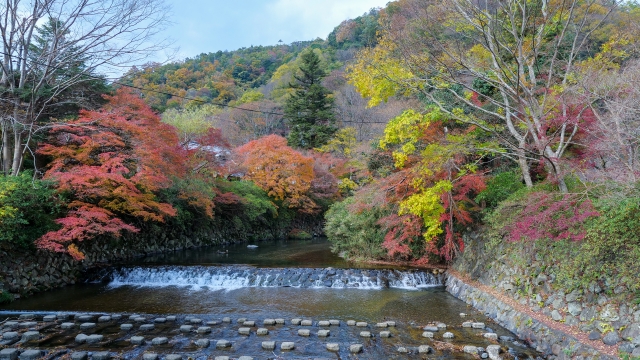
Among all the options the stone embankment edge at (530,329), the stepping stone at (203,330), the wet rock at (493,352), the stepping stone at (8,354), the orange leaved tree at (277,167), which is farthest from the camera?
the orange leaved tree at (277,167)

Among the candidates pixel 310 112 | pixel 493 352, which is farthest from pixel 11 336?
pixel 310 112

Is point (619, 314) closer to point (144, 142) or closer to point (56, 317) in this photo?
point (56, 317)

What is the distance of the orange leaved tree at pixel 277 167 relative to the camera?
21344mm

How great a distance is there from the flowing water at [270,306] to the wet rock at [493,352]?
290 millimetres

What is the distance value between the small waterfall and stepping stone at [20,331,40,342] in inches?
178

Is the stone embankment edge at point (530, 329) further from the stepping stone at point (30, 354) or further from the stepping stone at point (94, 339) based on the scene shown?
the stepping stone at point (30, 354)

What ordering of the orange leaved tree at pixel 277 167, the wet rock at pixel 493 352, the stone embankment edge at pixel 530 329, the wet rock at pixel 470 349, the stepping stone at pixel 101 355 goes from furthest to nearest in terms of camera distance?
the orange leaved tree at pixel 277 167
the wet rock at pixel 470 349
the wet rock at pixel 493 352
the stepping stone at pixel 101 355
the stone embankment edge at pixel 530 329

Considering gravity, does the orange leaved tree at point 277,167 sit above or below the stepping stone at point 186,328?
above

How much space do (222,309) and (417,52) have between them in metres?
7.63

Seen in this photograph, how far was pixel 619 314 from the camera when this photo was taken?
524 cm

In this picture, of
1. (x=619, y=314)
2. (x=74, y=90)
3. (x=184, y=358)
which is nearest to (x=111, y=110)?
(x=74, y=90)

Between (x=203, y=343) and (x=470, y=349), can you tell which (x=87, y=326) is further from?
(x=470, y=349)

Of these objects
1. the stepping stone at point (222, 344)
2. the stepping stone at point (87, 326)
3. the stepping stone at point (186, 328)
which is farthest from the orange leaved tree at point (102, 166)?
the stepping stone at point (222, 344)

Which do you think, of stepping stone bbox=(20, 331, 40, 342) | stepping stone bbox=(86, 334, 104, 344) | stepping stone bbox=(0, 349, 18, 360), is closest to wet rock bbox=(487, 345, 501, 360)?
stepping stone bbox=(86, 334, 104, 344)
